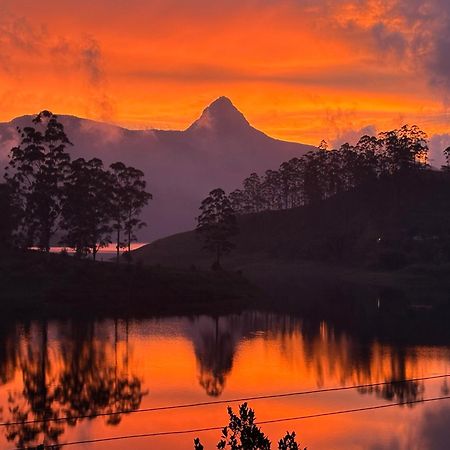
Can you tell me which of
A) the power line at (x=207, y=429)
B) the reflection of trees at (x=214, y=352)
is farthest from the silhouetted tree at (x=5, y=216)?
the power line at (x=207, y=429)

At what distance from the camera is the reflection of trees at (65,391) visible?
1816 inches

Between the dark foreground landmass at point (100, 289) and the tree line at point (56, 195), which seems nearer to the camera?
the dark foreground landmass at point (100, 289)

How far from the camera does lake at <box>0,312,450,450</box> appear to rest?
45156mm

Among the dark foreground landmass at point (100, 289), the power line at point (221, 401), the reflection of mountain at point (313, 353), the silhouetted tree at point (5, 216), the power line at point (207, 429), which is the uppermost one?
the silhouetted tree at point (5, 216)

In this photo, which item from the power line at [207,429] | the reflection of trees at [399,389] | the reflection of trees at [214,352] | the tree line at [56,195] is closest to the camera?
the power line at [207,429]

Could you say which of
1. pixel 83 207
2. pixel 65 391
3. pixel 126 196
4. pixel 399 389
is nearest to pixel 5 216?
pixel 83 207

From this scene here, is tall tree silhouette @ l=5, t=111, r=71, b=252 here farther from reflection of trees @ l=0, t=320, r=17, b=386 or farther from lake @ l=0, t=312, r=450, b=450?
reflection of trees @ l=0, t=320, r=17, b=386

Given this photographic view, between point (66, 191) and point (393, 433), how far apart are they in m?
87.1

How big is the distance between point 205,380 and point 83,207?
225ft

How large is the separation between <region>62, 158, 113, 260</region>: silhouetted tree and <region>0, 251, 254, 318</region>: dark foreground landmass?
8.58 m

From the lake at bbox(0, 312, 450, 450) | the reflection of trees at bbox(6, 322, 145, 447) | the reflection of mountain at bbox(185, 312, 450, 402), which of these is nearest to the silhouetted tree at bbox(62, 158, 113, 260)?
the reflection of mountain at bbox(185, 312, 450, 402)

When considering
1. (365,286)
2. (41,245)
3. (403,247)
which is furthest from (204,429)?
(403,247)

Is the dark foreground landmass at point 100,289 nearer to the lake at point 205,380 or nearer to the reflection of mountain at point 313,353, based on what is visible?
the lake at point 205,380

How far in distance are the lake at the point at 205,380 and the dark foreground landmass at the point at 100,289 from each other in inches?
458
